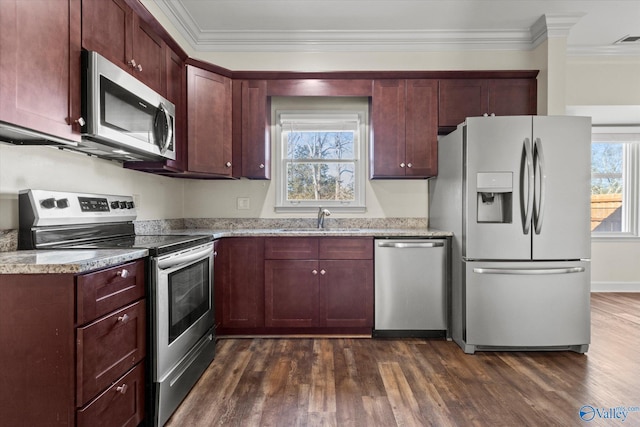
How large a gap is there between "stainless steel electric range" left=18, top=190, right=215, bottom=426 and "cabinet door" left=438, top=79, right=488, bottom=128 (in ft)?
7.62

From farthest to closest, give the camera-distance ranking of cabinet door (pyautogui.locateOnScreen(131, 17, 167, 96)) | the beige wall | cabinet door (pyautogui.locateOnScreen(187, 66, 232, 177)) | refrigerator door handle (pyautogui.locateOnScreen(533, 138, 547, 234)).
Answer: the beige wall
cabinet door (pyautogui.locateOnScreen(187, 66, 232, 177))
refrigerator door handle (pyautogui.locateOnScreen(533, 138, 547, 234))
cabinet door (pyautogui.locateOnScreen(131, 17, 167, 96))

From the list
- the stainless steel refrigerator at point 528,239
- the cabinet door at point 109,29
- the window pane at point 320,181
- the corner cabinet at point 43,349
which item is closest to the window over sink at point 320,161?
the window pane at point 320,181

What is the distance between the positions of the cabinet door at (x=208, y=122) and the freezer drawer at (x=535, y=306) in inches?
91.7

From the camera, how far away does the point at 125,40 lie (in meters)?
2.05

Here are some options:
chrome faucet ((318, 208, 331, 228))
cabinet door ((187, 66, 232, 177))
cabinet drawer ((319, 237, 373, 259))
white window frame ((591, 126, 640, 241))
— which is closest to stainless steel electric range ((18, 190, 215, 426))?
cabinet door ((187, 66, 232, 177))

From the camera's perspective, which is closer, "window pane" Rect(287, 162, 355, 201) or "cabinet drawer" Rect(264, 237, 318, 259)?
"cabinet drawer" Rect(264, 237, 318, 259)

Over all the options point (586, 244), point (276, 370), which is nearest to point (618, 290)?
point (586, 244)

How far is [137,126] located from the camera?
2.08m

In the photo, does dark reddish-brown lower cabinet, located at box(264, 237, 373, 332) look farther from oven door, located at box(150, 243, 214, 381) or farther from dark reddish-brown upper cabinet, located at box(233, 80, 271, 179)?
dark reddish-brown upper cabinet, located at box(233, 80, 271, 179)

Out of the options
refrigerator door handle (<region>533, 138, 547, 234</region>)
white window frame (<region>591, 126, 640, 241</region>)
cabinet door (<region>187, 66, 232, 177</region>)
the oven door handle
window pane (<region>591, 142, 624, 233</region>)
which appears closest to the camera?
the oven door handle

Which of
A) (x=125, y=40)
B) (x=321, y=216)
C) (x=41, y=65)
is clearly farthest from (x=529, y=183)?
(x=41, y=65)

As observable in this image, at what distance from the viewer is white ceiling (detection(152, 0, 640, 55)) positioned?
116 inches

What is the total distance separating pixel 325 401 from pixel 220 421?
1.86 feet

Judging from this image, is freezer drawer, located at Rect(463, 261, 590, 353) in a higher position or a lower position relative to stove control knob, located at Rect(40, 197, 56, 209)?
lower
